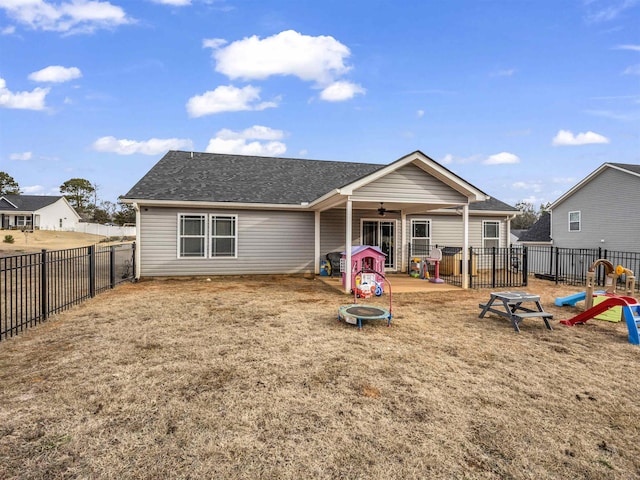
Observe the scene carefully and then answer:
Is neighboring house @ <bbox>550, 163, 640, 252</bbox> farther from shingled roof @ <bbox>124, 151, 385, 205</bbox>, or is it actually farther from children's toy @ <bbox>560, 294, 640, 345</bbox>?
children's toy @ <bbox>560, 294, 640, 345</bbox>

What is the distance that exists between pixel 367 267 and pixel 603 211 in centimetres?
1546

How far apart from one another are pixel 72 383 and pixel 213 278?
333 inches

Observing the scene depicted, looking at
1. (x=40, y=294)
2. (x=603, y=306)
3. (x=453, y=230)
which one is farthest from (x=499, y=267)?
(x=40, y=294)

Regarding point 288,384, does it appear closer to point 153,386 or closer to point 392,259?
point 153,386

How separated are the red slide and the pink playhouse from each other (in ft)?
13.4

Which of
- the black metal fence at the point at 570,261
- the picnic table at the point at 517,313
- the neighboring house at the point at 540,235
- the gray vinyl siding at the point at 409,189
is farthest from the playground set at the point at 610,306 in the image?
the neighboring house at the point at 540,235

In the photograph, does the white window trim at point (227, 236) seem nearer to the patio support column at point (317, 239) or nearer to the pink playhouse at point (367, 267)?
the patio support column at point (317, 239)

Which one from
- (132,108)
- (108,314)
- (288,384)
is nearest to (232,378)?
(288,384)

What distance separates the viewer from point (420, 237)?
1444 centimetres

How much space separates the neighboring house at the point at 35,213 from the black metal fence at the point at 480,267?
53956mm

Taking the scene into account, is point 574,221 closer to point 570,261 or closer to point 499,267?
point 570,261

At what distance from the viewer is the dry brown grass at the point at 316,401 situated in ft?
7.88

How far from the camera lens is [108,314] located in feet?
22.3

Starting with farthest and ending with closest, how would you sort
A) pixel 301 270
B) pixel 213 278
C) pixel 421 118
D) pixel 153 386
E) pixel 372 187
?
1. pixel 421 118
2. pixel 301 270
3. pixel 213 278
4. pixel 372 187
5. pixel 153 386
